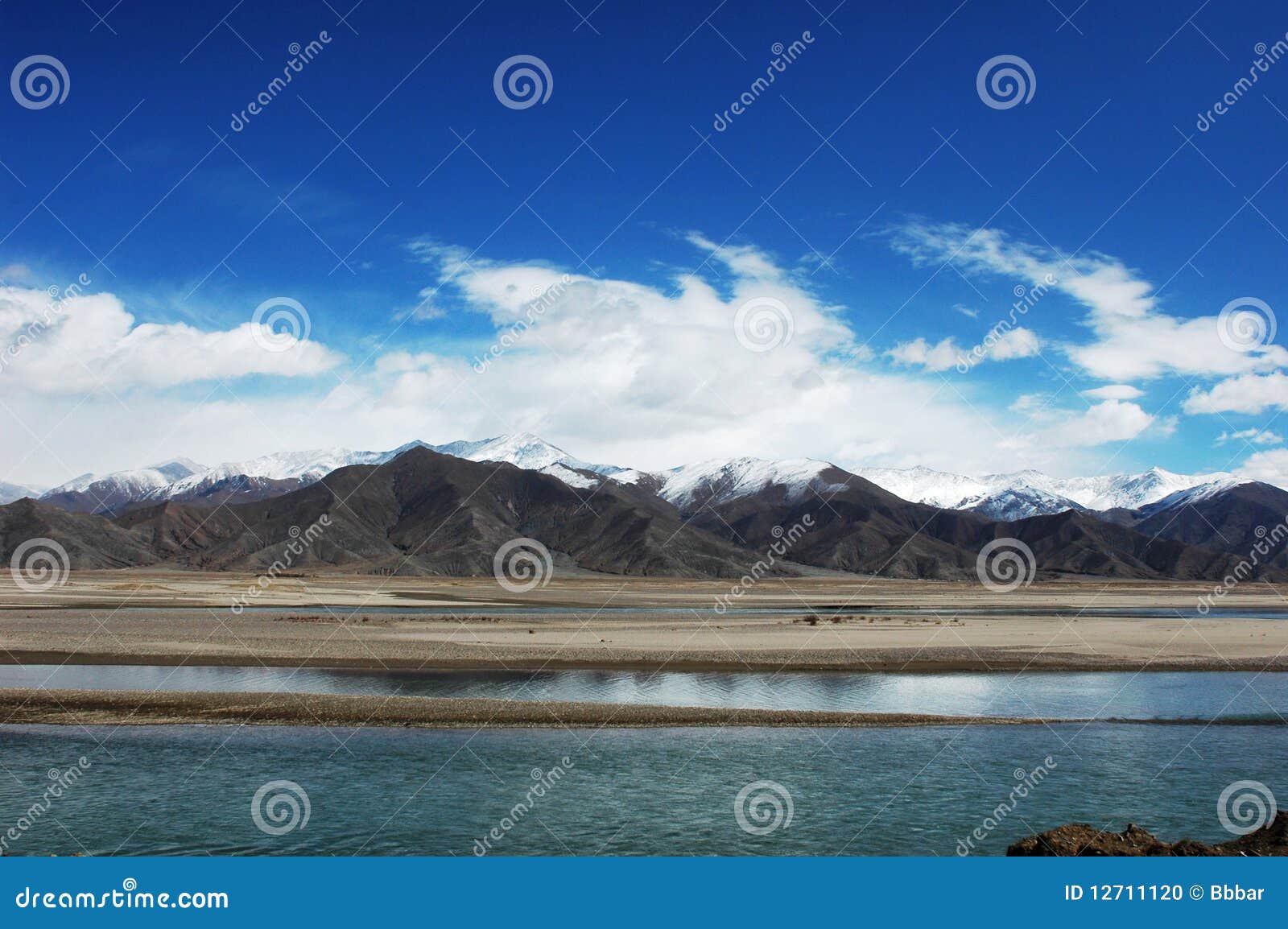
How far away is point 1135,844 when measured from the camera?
14.7m

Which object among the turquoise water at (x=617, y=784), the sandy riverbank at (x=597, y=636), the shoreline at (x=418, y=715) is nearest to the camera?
the turquoise water at (x=617, y=784)

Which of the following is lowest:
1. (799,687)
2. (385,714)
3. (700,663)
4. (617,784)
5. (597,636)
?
(617,784)

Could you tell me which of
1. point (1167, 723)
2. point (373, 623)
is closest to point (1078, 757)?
point (1167, 723)

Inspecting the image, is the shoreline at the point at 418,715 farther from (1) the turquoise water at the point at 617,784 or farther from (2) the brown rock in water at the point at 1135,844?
(2) the brown rock in water at the point at 1135,844

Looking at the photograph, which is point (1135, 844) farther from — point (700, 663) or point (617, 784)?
point (700, 663)

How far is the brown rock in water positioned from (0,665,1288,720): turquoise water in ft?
58.3

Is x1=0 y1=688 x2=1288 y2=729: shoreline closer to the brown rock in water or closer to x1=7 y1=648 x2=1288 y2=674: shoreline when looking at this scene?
x1=7 y1=648 x2=1288 y2=674: shoreline

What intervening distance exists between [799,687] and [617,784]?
59.1 feet

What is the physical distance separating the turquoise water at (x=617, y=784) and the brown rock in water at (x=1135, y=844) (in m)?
3.06

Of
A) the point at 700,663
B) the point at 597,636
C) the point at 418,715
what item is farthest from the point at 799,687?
the point at 597,636

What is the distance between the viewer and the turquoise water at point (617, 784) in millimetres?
18672

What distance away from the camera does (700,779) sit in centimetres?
2308

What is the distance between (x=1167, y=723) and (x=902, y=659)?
17856 mm

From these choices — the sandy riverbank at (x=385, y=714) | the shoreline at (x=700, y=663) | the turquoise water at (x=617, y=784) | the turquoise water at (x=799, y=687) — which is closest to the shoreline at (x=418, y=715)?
the sandy riverbank at (x=385, y=714)
